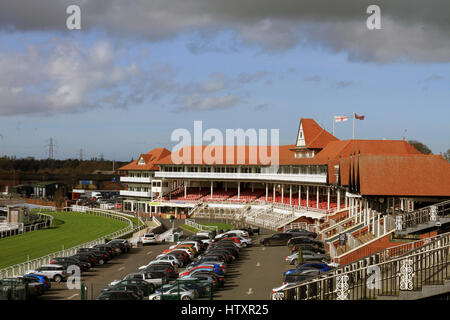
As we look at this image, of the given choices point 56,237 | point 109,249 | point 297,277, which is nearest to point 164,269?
point 297,277

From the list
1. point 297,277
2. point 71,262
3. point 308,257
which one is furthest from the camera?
point 71,262

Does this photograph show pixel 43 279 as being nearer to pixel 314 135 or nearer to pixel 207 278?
pixel 207 278

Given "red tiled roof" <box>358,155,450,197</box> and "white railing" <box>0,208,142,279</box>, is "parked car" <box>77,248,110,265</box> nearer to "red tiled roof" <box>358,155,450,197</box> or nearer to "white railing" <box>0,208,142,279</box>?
Result: "white railing" <box>0,208,142,279</box>

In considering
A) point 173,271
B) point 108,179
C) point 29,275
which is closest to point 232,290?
point 173,271

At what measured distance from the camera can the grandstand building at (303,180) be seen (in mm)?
33594

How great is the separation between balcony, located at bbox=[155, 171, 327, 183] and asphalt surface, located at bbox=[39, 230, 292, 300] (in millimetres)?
15057

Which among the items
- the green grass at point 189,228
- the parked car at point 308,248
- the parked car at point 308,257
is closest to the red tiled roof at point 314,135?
the green grass at point 189,228

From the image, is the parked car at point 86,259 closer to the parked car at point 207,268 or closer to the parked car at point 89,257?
the parked car at point 89,257

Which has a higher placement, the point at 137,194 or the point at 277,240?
the point at 137,194

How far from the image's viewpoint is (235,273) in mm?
33594

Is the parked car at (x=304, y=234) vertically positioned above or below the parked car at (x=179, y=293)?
below

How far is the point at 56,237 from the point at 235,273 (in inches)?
1260

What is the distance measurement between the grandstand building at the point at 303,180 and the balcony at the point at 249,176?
11 cm
